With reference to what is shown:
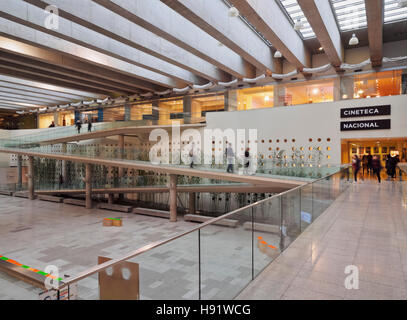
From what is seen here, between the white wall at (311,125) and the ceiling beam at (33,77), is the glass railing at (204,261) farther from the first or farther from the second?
the ceiling beam at (33,77)

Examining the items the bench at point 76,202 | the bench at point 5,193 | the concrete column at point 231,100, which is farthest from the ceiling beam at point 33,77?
the concrete column at point 231,100

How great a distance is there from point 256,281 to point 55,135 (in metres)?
27.4

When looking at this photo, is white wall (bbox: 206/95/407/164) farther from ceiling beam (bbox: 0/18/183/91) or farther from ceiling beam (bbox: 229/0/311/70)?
ceiling beam (bbox: 0/18/183/91)

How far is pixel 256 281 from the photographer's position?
143 inches

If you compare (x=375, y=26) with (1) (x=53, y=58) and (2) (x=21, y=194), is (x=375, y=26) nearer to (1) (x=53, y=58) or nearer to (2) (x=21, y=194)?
(1) (x=53, y=58)

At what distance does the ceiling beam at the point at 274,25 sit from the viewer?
32.9 feet

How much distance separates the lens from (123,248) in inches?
460

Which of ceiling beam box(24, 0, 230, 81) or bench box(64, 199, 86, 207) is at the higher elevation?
ceiling beam box(24, 0, 230, 81)

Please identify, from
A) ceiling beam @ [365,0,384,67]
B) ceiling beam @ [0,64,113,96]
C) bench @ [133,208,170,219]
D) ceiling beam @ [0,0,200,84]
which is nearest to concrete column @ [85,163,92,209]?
bench @ [133,208,170,219]

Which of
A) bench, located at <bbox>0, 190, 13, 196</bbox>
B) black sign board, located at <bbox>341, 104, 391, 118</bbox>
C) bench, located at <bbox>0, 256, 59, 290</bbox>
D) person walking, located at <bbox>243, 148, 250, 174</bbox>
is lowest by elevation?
bench, located at <bbox>0, 190, 13, 196</bbox>

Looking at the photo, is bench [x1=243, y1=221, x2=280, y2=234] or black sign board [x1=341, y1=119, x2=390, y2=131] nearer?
bench [x1=243, y1=221, x2=280, y2=234]

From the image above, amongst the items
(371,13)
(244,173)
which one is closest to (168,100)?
(244,173)

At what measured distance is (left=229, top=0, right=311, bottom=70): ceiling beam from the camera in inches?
395

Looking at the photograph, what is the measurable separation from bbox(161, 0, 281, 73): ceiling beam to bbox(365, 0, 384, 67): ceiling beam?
5.51m
